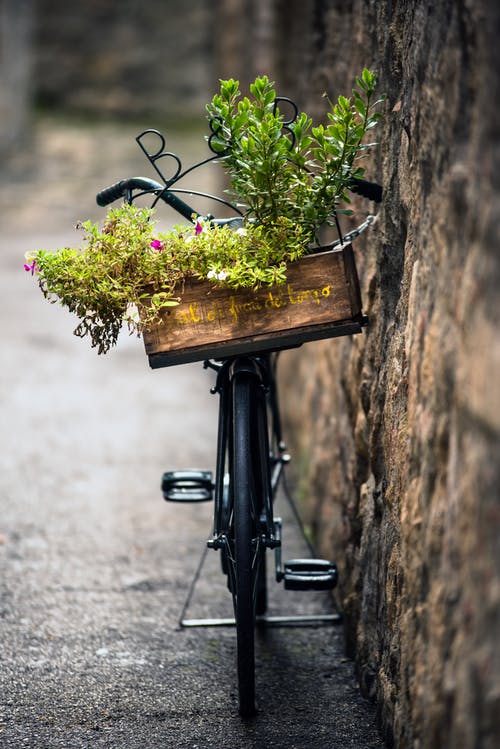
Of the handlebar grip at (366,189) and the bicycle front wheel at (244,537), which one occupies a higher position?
the handlebar grip at (366,189)

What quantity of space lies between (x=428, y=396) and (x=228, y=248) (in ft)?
2.37

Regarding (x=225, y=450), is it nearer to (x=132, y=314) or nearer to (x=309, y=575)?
(x=309, y=575)

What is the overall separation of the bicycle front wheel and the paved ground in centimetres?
20

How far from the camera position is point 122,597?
12.8 feet

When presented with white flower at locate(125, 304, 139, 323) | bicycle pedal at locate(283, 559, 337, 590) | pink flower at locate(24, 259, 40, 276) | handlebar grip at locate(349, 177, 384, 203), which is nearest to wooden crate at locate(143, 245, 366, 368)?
white flower at locate(125, 304, 139, 323)

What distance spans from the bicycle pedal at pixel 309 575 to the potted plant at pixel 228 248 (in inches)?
35.6

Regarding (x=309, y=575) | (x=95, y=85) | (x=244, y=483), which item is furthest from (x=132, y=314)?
(x=95, y=85)

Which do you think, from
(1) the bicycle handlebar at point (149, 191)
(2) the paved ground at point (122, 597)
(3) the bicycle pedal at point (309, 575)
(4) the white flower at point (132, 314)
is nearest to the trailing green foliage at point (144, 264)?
(4) the white flower at point (132, 314)

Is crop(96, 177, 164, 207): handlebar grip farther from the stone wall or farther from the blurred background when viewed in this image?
the blurred background

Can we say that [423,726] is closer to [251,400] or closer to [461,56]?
[251,400]

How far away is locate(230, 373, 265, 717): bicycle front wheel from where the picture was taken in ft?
9.05

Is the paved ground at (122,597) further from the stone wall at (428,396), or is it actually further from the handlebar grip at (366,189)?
the handlebar grip at (366,189)

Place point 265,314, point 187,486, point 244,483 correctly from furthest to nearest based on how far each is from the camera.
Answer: point 187,486 → point 244,483 → point 265,314

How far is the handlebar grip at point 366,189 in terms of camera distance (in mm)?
2809
